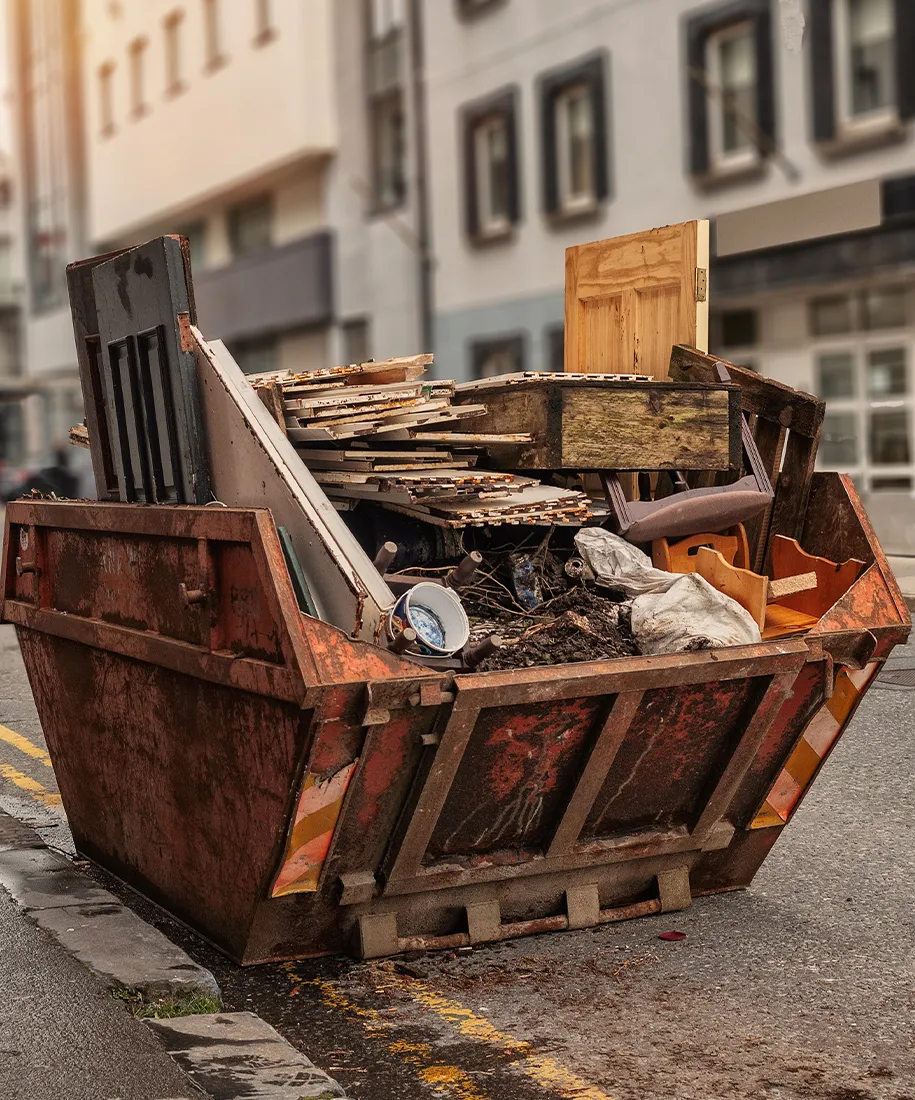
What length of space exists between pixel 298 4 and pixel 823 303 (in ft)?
42.8

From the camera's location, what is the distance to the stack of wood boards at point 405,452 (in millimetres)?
5070

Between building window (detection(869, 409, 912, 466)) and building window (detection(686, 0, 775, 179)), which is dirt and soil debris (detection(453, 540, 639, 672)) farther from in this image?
building window (detection(686, 0, 775, 179))

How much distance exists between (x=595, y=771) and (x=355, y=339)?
2498 centimetres

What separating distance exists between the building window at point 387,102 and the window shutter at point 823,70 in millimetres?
9445

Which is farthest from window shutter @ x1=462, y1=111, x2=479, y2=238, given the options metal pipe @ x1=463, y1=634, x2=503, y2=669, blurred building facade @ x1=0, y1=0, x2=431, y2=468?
metal pipe @ x1=463, y1=634, x2=503, y2=669

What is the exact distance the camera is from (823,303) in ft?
65.0

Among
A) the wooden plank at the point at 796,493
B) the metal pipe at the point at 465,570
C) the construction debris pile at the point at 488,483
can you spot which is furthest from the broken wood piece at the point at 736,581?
the metal pipe at the point at 465,570

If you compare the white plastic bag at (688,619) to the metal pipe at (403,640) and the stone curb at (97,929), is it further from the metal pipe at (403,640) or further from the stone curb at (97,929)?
the stone curb at (97,929)

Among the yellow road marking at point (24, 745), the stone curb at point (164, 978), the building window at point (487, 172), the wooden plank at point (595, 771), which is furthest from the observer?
the building window at point (487, 172)

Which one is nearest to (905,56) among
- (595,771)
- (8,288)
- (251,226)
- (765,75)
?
(765,75)

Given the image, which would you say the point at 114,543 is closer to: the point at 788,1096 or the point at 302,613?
the point at 302,613

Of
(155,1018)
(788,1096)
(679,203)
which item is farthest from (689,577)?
(679,203)

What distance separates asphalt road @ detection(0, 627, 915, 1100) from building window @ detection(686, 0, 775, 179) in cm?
1543

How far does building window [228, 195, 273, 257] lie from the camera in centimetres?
3200
